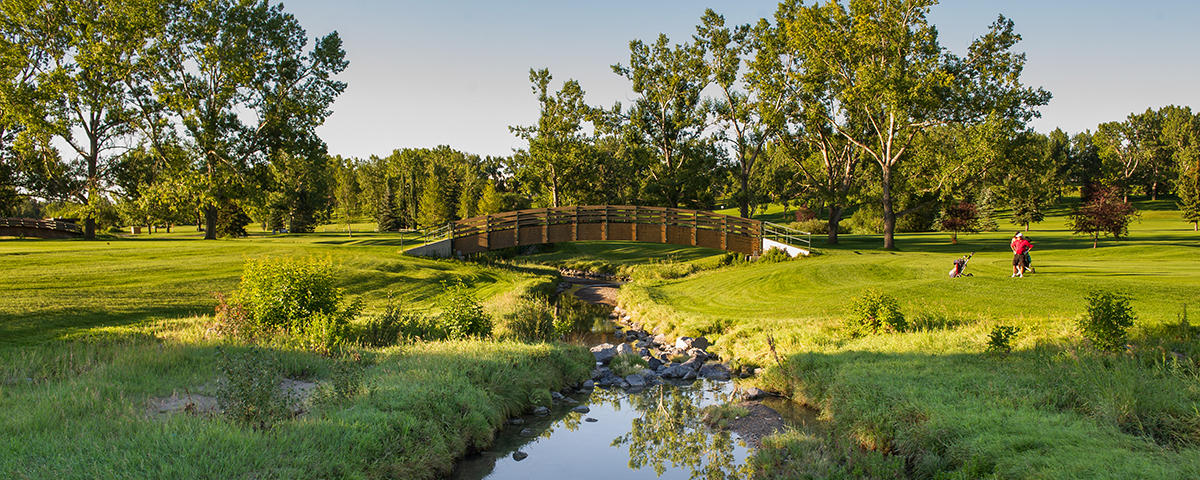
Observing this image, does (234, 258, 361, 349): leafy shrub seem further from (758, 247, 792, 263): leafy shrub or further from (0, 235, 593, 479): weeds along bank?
(758, 247, 792, 263): leafy shrub

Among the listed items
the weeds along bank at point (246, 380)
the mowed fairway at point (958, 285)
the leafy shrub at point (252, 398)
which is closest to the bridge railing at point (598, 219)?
the mowed fairway at point (958, 285)

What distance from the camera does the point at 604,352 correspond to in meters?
14.6

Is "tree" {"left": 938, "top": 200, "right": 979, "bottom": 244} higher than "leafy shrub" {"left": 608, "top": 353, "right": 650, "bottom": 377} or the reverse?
higher

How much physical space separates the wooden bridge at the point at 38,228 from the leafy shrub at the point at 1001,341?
4680cm

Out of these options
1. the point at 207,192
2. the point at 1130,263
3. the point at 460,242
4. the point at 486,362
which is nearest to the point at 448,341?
the point at 486,362

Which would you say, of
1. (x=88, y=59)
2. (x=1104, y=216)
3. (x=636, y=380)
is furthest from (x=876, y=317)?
(x=88, y=59)

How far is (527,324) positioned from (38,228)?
3770 cm

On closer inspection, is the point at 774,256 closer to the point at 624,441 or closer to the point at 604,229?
the point at 604,229

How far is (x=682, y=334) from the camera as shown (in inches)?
629

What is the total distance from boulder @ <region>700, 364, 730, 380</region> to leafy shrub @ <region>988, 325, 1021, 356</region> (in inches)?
188

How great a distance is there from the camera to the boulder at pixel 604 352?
14125 mm

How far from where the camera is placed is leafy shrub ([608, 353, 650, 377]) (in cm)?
1278

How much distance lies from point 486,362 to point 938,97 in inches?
1115

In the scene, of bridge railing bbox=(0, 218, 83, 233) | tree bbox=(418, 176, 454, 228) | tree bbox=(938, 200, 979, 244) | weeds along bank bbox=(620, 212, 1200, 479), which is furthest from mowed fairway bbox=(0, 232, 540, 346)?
tree bbox=(418, 176, 454, 228)
